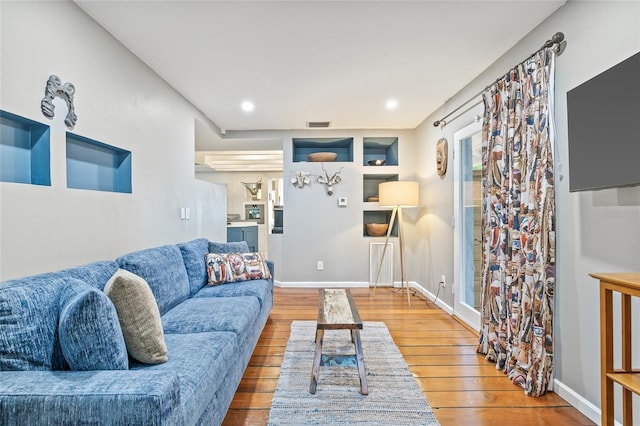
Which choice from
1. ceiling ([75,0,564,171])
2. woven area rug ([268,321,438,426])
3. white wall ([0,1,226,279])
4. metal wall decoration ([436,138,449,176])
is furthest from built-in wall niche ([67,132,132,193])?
metal wall decoration ([436,138,449,176])

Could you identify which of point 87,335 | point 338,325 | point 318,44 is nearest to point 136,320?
point 87,335

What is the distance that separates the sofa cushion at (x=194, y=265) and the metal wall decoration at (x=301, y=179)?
2192 millimetres

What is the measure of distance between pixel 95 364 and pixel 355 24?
7.82 ft

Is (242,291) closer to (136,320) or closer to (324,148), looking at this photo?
(136,320)

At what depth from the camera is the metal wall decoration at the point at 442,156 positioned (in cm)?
387

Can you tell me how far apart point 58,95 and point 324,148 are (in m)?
4.06

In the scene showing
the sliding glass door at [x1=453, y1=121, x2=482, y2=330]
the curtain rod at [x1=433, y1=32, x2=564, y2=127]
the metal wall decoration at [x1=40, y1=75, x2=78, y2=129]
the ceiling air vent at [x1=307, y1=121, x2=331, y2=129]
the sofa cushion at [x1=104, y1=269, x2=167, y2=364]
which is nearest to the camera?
the sofa cushion at [x1=104, y1=269, x2=167, y2=364]

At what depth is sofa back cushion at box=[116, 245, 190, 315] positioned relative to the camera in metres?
2.16

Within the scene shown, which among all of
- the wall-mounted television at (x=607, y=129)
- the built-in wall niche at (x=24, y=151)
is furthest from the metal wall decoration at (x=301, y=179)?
the wall-mounted television at (x=607, y=129)

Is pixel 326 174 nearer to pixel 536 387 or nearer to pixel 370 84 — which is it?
pixel 370 84

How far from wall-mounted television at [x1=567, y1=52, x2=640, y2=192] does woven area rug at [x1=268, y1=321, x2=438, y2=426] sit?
1584 mm

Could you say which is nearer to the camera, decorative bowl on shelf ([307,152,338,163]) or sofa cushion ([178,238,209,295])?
sofa cushion ([178,238,209,295])

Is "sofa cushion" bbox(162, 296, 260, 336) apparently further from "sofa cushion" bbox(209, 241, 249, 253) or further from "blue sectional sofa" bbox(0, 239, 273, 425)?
"sofa cushion" bbox(209, 241, 249, 253)

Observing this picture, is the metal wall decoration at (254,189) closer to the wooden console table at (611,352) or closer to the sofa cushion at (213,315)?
the sofa cushion at (213,315)
